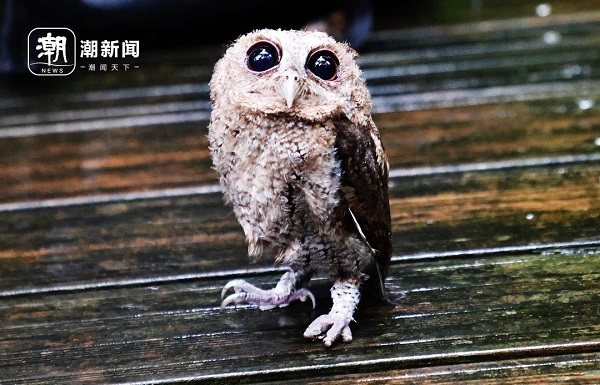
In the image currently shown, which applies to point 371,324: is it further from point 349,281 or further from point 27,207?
point 27,207

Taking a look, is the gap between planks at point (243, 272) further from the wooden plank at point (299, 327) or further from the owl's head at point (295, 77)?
the owl's head at point (295, 77)

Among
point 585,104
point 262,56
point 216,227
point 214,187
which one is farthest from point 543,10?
point 262,56

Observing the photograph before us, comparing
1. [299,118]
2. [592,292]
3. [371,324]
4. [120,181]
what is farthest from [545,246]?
[120,181]

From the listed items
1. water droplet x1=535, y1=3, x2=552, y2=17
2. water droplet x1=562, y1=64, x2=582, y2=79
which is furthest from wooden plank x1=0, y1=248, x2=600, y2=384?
water droplet x1=535, y1=3, x2=552, y2=17

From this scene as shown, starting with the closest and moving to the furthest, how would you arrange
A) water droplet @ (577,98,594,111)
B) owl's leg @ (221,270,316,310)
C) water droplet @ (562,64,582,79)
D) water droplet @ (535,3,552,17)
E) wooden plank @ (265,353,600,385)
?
wooden plank @ (265,353,600,385), owl's leg @ (221,270,316,310), water droplet @ (577,98,594,111), water droplet @ (562,64,582,79), water droplet @ (535,3,552,17)

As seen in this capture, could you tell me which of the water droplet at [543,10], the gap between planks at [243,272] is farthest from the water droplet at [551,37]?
the gap between planks at [243,272]

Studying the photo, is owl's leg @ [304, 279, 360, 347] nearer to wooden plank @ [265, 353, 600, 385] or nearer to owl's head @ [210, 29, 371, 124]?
wooden plank @ [265, 353, 600, 385]
